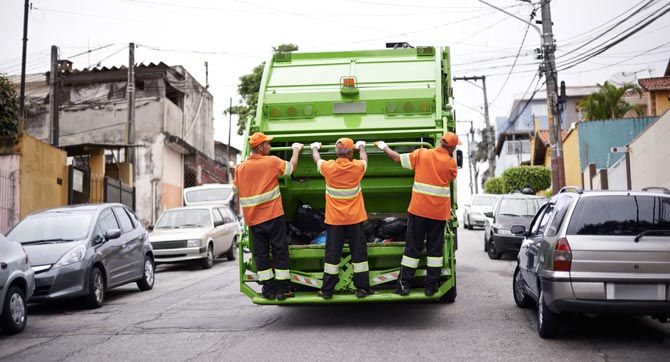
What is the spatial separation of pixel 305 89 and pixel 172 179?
2638cm

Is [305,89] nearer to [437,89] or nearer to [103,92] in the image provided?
[437,89]

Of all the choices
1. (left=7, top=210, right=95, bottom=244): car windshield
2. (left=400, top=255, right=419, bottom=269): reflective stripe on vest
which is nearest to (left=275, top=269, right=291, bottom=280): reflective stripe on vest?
(left=400, top=255, right=419, bottom=269): reflective stripe on vest

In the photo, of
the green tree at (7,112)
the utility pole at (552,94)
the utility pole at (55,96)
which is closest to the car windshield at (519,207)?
the utility pole at (552,94)

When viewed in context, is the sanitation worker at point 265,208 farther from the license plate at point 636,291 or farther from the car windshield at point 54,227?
the car windshield at point 54,227

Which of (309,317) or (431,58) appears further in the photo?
(431,58)

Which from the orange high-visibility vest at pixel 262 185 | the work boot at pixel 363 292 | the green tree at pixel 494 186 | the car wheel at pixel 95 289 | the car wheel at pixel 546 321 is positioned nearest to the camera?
the car wheel at pixel 546 321

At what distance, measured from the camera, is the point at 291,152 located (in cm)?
929

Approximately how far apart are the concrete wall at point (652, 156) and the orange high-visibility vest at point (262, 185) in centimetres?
1306

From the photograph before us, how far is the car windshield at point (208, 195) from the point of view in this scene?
1027 inches

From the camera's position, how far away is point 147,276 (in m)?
13.3

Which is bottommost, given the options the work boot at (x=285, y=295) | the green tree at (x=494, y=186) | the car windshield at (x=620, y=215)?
the work boot at (x=285, y=295)

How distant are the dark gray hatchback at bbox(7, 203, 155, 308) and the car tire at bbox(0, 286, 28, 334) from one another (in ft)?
3.89

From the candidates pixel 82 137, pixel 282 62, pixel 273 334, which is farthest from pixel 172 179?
pixel 273 334

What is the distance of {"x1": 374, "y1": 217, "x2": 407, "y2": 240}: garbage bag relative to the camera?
30.1 ft
